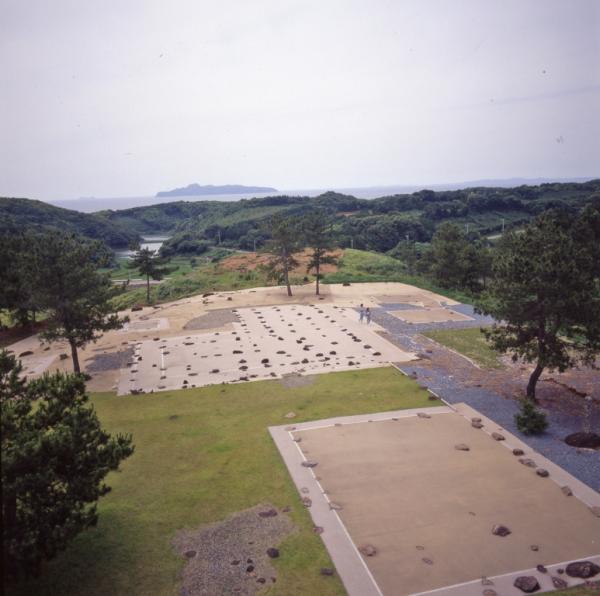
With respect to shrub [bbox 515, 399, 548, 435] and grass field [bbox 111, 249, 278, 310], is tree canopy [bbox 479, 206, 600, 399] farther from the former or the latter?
grass field [bbox 111, 249, 278, 310]

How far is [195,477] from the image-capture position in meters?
17.8

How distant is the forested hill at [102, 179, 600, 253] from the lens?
390ft

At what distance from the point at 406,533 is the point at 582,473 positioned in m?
7.92

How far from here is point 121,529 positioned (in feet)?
48.6

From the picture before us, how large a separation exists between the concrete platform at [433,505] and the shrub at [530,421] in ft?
2.95

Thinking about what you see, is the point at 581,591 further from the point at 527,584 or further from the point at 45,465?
the point at 45,465

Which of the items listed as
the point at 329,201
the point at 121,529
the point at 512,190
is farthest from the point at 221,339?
the point at 512,190

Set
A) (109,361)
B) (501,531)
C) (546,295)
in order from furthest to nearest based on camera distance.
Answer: (109,361) < (546,295) < (501,531)

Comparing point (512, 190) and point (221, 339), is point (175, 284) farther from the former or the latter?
point (512, 190)

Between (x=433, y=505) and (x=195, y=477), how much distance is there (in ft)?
28.5

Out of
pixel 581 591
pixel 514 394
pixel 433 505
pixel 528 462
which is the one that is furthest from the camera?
pixel 514 394

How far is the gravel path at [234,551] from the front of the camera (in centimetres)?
1255

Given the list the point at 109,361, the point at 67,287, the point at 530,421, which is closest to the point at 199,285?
the point at 109,361

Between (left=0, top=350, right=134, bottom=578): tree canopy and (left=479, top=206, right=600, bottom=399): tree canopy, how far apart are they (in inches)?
704
